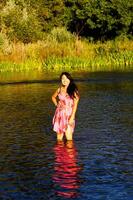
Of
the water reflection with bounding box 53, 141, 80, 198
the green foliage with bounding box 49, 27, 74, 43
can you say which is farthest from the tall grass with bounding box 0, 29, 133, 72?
the water reflection with bounding box 53, 141, 80, 198

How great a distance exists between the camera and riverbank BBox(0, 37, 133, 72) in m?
43.8

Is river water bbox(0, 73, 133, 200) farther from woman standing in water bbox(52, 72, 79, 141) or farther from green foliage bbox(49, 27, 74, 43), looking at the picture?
green foliage bbox(49, 27, 74, 43)

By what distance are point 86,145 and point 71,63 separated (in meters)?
29.0

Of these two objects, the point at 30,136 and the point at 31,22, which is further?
the point at 31,22

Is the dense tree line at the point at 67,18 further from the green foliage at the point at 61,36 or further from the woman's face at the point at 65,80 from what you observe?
the woman's face at the point at 65,80

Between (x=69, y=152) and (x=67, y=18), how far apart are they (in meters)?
52.1

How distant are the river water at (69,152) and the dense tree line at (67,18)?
24.4 meters

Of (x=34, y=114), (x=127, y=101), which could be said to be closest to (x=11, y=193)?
(x=34, y=114)

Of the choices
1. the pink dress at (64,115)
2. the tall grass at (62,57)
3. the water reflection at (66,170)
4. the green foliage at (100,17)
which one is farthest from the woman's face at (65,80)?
the green foliage at (100,17)

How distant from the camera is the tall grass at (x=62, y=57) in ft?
144

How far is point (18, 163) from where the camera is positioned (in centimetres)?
1415

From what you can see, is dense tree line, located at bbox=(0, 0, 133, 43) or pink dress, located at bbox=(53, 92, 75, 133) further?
dense tree line, located at bbox=(0, 0, 133, 43)

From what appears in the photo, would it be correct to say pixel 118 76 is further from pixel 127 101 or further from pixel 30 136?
pixel 30 136

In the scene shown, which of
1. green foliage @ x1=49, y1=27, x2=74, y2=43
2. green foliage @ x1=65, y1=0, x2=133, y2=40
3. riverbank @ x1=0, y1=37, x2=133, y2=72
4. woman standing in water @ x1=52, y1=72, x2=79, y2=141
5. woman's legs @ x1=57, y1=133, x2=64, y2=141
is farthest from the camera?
green foliage @ x1=65, y1=0, x2=133, y2=40
